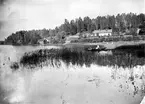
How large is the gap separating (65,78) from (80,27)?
1.46 meters

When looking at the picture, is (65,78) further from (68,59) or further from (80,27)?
(80,27)

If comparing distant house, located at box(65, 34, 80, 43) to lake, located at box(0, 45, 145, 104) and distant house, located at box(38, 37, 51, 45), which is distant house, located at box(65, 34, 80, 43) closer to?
lake, located at box(0, 45, 145, 104)

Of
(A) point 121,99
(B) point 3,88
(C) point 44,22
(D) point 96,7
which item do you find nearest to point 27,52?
(C) point 44,22

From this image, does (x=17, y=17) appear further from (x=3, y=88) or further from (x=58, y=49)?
(x=58, y=49)

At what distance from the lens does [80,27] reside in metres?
3.87

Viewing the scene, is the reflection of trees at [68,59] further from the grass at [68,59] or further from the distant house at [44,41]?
the distant house at [44,41]

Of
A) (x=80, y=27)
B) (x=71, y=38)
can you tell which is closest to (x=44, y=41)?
(x=71, y=38)

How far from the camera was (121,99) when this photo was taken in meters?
2.33

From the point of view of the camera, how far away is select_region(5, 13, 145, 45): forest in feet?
8.53

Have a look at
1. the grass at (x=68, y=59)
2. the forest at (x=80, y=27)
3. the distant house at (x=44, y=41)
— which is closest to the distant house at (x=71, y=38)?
the forest at (x=80, y=27)

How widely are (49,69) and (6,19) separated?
144cm

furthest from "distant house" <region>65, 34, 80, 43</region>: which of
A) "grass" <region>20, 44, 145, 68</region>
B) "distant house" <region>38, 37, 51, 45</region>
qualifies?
"distant house" <region>38, 37, 51, 45</region>

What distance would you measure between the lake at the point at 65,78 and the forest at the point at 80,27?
0.18 metres

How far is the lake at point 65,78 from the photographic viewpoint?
7.35 ft
